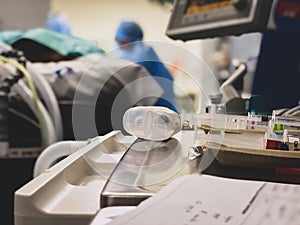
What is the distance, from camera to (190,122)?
2.07ft

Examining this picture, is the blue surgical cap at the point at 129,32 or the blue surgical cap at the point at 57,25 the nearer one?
the blue surgical cap at the point at 129,32

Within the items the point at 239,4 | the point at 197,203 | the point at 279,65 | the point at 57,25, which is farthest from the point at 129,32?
the point at 197,203

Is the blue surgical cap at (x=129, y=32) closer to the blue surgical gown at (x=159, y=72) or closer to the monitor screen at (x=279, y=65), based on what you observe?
the monitor screen at (x=279, y=65)

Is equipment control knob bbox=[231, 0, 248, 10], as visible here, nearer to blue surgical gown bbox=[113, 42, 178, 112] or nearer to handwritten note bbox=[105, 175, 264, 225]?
blue surgical gown bbox=[113, 42, 178, 112]

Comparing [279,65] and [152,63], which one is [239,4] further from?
[279,65]

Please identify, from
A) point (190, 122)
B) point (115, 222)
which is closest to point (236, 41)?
point (190, 122)

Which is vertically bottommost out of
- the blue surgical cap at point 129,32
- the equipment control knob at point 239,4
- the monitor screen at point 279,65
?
the monitor screen at point 279,65

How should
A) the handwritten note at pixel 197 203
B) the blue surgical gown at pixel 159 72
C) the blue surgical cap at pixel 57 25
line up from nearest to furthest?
1. the handwritten note at pixel 197 203
2. the blue surgical gown at pixel 159 72
3. the blue surgical cap at pixel 57 25

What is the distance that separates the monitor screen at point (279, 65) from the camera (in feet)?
4.80

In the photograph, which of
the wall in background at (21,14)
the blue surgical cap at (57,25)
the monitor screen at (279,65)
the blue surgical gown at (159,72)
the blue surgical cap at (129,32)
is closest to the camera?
the blue surgical gown at (159,72)

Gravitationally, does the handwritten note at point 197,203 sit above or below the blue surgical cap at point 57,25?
below

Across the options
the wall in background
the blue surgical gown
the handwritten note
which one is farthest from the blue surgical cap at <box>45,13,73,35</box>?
the handwritten note

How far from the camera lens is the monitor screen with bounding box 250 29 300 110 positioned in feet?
4.80

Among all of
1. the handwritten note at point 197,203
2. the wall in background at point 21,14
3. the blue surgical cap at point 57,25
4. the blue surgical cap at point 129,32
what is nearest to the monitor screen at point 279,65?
the blue surgical cap at point 129,32
